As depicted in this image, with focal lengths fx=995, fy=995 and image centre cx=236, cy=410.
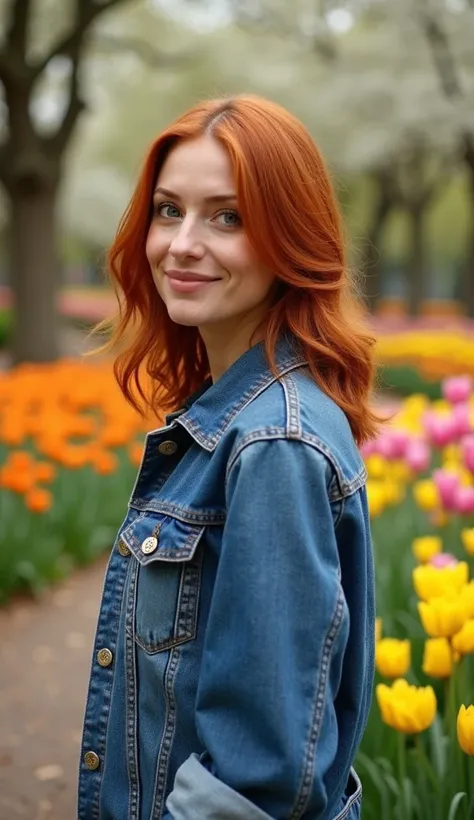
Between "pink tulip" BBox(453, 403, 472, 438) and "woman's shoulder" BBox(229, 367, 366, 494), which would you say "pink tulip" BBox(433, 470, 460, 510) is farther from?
"woman's shoulder" BBox(229, 367, 366, 494)

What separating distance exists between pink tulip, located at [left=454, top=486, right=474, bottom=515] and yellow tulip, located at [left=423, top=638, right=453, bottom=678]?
3.60 ft

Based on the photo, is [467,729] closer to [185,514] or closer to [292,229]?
[185,514]

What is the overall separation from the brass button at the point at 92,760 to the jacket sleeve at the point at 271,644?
33 cm

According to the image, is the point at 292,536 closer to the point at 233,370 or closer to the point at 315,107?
the point at 233,370

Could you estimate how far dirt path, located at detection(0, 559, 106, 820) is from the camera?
3.07 m

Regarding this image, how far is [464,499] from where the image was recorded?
Answer: 307cm

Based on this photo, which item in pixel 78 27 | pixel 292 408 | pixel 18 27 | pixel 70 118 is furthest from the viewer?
pixel 70 118

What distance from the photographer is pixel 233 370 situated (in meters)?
1.40

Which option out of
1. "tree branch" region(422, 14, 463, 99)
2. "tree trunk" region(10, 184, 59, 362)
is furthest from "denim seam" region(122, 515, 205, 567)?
"tree branch" region(422, 14, 463, 99)

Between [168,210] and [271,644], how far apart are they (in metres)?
0.66

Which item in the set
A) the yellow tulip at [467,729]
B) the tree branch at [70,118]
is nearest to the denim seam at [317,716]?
the yellow tulip at [467,729]

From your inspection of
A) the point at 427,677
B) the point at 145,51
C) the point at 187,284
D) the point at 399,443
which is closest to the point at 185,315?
the point at 187,284

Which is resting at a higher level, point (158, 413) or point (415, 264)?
point (158, 413)

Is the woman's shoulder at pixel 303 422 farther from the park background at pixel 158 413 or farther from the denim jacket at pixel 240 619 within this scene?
the park background at pixel 158 413
